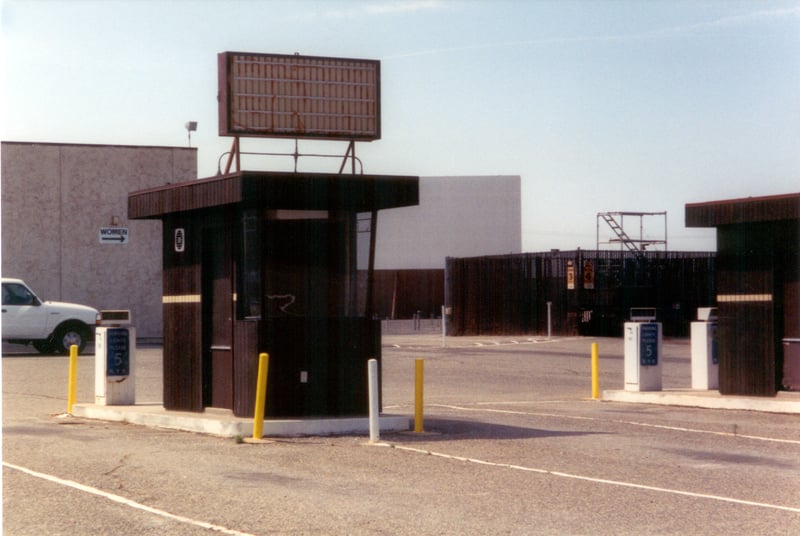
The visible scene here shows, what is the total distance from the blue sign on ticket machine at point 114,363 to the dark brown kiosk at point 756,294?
9129 mm

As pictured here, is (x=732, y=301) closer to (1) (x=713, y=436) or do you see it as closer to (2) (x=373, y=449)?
(1) (x=713, y=436)

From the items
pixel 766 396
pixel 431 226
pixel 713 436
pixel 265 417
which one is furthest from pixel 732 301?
pixel 431 226

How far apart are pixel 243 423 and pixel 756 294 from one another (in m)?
8.92

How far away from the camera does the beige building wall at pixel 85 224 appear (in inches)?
1575

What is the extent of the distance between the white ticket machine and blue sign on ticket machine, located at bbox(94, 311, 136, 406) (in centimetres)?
970

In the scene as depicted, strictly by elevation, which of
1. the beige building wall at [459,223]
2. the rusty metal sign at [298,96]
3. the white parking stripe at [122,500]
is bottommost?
the white parking stripe at [122,500]

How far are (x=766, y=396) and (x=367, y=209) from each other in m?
7.38

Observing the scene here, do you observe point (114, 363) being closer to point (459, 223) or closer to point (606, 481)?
point (606, 481)

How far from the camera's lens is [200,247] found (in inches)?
634

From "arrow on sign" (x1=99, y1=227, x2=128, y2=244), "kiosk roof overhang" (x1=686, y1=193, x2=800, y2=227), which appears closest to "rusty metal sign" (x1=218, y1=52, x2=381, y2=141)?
"kiosk roof overhang" (x1=686, y1=193, x2=800, y2=227)

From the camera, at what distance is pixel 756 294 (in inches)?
755

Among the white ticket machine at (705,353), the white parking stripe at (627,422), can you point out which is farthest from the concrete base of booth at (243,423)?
the white ticket machine at (705,353)

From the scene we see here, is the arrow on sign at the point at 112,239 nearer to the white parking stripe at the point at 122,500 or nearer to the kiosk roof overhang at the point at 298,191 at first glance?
the kiosk roof overhang at the point at 298,191

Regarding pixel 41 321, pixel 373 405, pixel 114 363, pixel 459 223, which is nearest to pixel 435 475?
pixel 373 405
